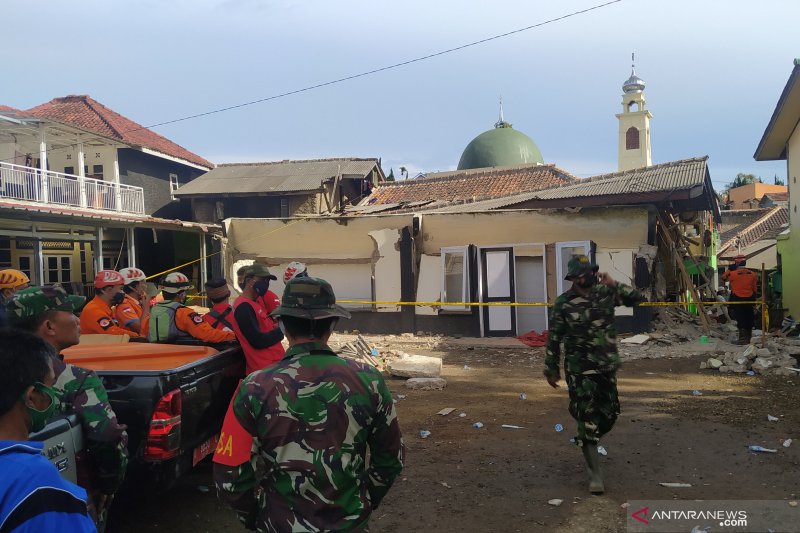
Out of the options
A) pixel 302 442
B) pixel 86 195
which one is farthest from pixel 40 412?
pixel 86 195

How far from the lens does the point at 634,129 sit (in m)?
39.1

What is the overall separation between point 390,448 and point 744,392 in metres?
7.13

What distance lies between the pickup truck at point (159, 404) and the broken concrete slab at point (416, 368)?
210 inches

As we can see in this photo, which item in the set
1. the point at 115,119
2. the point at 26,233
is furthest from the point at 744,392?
the point at 115,119

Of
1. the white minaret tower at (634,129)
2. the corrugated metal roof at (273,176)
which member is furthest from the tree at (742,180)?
the corrugated metal roof at (273,176)

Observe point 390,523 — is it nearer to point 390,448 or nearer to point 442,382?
point 390,448

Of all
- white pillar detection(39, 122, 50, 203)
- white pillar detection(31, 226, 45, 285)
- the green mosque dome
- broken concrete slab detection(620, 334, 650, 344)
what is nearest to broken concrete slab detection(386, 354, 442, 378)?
broken concrete slab detection(620, 334, 650, 344)

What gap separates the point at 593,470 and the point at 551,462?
0.74 m

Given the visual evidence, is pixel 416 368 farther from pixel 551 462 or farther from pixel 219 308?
pixel 219 308

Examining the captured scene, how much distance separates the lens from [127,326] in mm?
5434

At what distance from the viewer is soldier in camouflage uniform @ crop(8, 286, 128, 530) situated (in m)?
2.55

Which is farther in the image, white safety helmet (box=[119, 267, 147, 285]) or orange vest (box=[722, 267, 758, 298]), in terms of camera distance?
orange vest (box=[722, 267, 758, 298])

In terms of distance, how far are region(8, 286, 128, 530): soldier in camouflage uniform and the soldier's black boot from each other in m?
3.31

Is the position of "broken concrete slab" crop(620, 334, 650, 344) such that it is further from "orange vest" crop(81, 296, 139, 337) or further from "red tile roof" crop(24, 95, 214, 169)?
"red tile roof" crop(24, 95, 214, 169)
